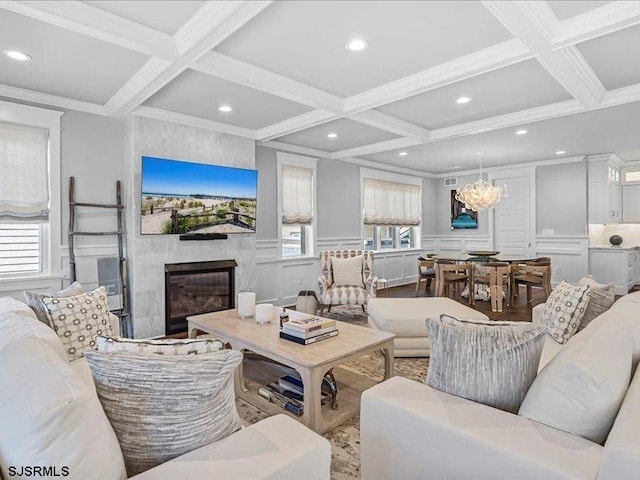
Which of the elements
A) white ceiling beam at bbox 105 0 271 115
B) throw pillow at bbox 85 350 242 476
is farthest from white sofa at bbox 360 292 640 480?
white ceiling beam at bbox 105 0 271 115

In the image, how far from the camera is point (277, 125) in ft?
15.8

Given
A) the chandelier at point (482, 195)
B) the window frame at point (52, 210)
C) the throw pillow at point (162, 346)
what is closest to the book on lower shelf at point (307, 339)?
the throw pillow at point (162, 346)

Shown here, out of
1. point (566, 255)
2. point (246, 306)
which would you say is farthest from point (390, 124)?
point (566, 255)

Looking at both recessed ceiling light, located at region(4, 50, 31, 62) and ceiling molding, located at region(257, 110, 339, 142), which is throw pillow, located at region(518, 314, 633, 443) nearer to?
ceiling molding, located at region(257, 110, 339, 142)

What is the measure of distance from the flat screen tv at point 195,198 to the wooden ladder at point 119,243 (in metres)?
0.34

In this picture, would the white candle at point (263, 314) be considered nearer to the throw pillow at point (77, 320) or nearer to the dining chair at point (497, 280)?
the throw pillow at point (77, 320)

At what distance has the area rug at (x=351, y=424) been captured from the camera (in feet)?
6.45

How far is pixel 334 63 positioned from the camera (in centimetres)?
314

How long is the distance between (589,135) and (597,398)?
18.3ft

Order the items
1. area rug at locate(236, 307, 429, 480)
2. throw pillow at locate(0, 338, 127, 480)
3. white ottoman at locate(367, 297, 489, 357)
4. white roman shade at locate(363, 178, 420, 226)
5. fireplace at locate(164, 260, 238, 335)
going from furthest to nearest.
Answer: white roman shade at locate(363, 178, 420, 226), fireplace at locate(164, 260, 238, 335), white ottoman at locate(367, 297, 489, 357), area rug at locate(236, 307, 429, 480), throw pillow at locate(0, 338, 127, 480)

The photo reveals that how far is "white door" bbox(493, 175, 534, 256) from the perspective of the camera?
761cm

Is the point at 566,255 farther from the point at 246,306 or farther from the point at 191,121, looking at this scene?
the point at 191,121

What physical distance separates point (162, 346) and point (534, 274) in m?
6.02

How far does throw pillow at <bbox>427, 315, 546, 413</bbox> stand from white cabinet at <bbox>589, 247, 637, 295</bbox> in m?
6.78
